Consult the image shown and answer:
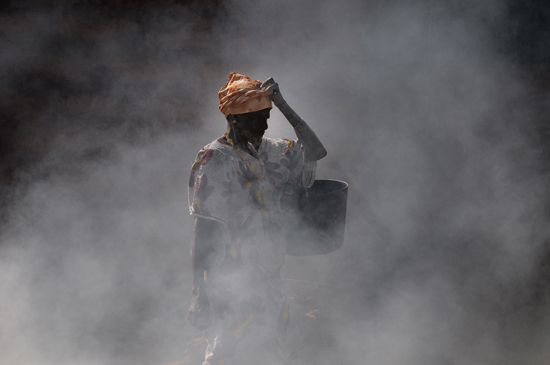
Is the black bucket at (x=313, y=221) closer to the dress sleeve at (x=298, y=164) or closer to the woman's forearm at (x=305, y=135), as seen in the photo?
the dress sleeve at (x=298, y=164)

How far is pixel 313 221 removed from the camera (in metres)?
1.91

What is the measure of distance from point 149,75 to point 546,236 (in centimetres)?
387

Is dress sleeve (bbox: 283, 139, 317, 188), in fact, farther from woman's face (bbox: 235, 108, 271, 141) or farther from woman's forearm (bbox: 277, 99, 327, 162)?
woman's face (bbox: 235, 108, 271, 141)

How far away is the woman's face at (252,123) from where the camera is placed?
1.68m

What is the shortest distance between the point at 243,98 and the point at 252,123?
0.13 metres

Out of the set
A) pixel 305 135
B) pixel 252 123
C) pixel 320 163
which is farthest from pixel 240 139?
pixel 320 163

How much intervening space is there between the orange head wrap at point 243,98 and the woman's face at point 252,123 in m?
0.03

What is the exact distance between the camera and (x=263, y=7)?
312 centimetres

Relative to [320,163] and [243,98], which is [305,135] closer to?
[243,98]

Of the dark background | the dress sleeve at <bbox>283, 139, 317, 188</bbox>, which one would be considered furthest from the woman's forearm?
the dark background

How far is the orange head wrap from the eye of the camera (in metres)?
1.62

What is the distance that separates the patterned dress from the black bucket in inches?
3.3

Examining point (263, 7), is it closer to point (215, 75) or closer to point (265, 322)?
point (215, 75)

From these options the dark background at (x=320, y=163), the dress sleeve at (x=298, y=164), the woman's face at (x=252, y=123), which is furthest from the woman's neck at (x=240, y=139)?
the dark background at (x=320, y=163)
